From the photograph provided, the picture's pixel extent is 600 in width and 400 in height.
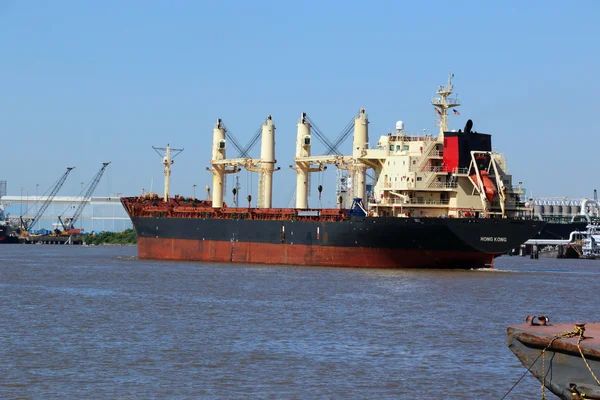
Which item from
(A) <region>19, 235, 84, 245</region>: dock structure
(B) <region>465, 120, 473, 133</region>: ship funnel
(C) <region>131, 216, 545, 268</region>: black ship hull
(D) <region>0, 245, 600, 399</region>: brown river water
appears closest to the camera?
(D) <region>0, 245, 600, 399</region>: brown river water

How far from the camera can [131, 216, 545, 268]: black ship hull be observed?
45969mm

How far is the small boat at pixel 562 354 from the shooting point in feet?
43.0

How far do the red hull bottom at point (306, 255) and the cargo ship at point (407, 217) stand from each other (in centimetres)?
5

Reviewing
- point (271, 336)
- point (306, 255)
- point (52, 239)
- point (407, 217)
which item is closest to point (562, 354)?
point (271, 336)

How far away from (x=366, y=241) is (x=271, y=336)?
2569cm

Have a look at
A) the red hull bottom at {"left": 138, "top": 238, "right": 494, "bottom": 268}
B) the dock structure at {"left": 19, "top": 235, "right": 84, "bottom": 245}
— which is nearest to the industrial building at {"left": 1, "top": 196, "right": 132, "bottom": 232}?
the dock structure at {"left": 19, "top": 235, "right": 84, "bottom": 245}

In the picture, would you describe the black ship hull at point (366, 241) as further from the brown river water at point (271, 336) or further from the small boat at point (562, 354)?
the small boat at point (562, 354)

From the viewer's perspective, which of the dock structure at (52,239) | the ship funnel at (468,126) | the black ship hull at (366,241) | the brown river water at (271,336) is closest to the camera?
the brown river water at (271,336)

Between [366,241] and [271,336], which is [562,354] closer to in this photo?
[271,336]

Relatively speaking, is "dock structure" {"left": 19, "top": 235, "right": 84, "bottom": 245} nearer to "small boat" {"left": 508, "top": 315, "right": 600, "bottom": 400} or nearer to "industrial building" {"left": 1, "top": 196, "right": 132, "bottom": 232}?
"industrial building" {"left": 1, "top": 196, "right": 132, "bottom": 232}

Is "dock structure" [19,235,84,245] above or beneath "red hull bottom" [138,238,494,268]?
above

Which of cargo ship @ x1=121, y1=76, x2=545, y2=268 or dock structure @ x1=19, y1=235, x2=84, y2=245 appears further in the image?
dock structure @ x1=19, y1=235, x2=84, y2=245

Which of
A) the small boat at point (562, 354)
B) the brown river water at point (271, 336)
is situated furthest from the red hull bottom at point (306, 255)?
the small boat at point (562, 354)

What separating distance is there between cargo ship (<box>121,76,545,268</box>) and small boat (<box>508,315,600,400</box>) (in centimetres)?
3150
